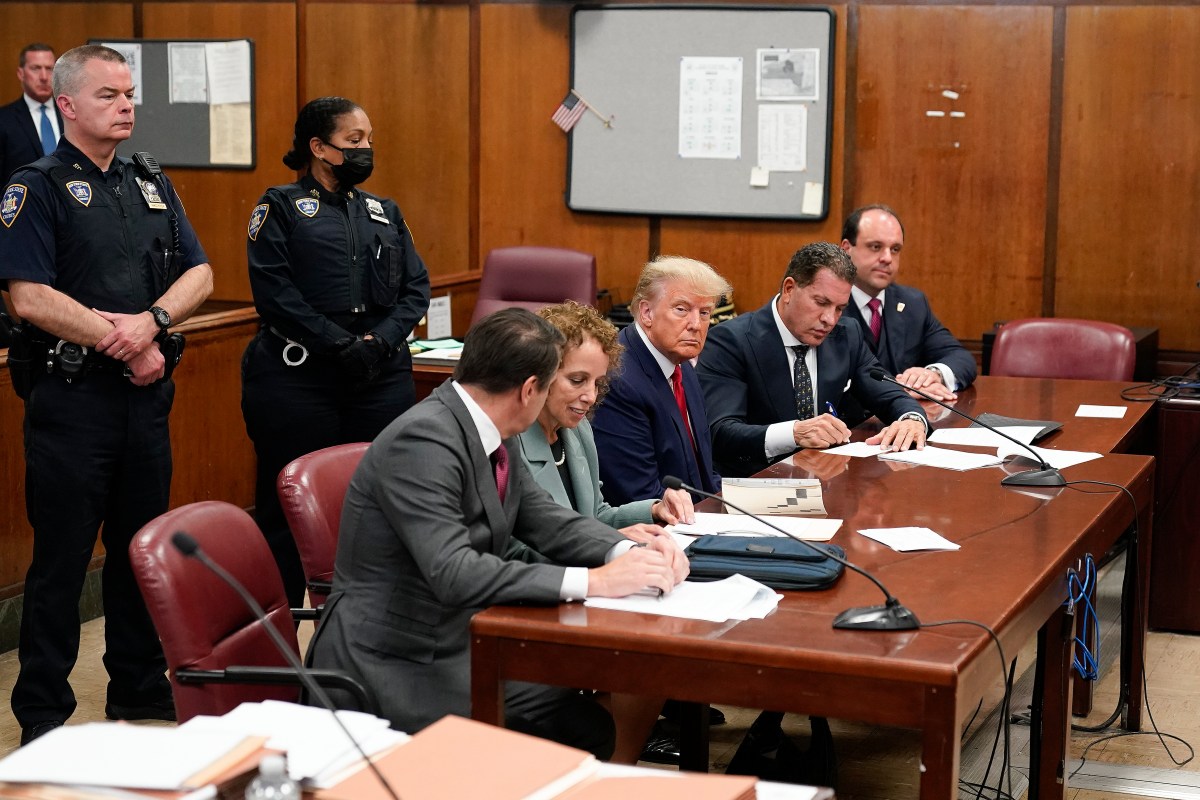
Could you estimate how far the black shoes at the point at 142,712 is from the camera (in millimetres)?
3797

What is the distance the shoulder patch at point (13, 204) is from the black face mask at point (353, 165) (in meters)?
1.09

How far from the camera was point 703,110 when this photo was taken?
6.73 metres

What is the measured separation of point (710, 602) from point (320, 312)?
234 centimetres

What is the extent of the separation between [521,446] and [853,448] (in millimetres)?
1250

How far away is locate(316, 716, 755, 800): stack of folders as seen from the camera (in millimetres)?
1674

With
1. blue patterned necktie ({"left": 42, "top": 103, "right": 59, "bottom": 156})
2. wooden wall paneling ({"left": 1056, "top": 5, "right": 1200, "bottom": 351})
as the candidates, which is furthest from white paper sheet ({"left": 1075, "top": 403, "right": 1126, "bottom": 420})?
blue patterned necktie ({"left": 42, "top": 103, "right": 59, "bottom": 156})

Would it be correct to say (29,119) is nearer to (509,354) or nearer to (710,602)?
(509,354)

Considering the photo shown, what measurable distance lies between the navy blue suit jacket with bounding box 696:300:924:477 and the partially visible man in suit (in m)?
0.43

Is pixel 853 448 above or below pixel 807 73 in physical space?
below

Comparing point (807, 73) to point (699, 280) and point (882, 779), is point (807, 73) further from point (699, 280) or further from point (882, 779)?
point (882, 779)

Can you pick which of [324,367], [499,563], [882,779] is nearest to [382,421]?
[324,367]

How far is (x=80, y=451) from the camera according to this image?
353cm

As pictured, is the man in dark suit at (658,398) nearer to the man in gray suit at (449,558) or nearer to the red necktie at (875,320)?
the man in gray suit at (449,558)

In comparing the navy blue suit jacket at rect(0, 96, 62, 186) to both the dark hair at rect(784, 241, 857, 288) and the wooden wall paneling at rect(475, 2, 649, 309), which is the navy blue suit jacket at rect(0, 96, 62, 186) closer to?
the wooden wall paneling at rect(475, 2, 649, 309)
